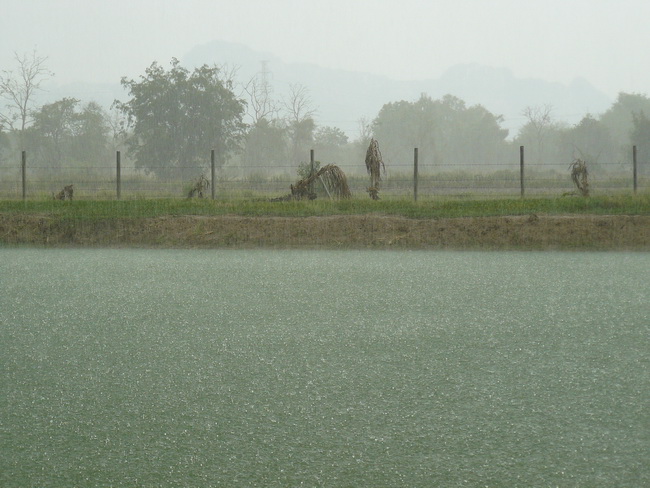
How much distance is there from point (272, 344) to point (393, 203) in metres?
9.39

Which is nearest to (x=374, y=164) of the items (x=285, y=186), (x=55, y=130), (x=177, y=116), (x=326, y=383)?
(x=285, y=186)

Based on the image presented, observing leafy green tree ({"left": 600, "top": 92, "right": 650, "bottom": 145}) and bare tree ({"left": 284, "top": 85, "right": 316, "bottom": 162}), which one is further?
leafy green tree ({"left": 600, "top": 92, "right": 650, "bottom": 145})

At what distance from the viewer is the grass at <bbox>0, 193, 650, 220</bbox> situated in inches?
464

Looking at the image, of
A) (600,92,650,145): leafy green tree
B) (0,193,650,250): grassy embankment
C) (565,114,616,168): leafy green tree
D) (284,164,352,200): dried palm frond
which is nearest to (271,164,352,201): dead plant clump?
(284,164,352,200): dried palm frond

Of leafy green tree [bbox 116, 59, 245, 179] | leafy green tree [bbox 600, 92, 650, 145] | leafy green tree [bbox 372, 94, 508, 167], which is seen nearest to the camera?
leafy green tree [bbox 116, 59, 245, 179]

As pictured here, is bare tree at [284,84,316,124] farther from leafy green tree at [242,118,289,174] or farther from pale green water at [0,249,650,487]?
pale green water at [0,249,650,487]

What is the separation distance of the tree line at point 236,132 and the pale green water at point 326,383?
12345 mm

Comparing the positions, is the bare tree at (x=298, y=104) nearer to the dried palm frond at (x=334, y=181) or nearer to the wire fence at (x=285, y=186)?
the wire fence at (x=285, y=186)

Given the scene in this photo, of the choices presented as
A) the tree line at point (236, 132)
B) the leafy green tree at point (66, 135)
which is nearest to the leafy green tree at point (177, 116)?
the tree line at point (236, 132)

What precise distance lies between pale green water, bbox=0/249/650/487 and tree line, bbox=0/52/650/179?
40.5ft

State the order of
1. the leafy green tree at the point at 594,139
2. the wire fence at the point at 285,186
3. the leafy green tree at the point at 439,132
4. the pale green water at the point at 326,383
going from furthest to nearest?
the leafy green tree at the point at 439,132 < the leafy green tree at the point at 594,139 < the wire fence at the point at 285,186 < the pale green water at the point at 326,383

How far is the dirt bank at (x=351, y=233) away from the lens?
1008cm

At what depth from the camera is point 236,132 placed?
3966 cm

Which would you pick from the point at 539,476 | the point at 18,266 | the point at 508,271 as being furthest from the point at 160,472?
the point at 18,266
